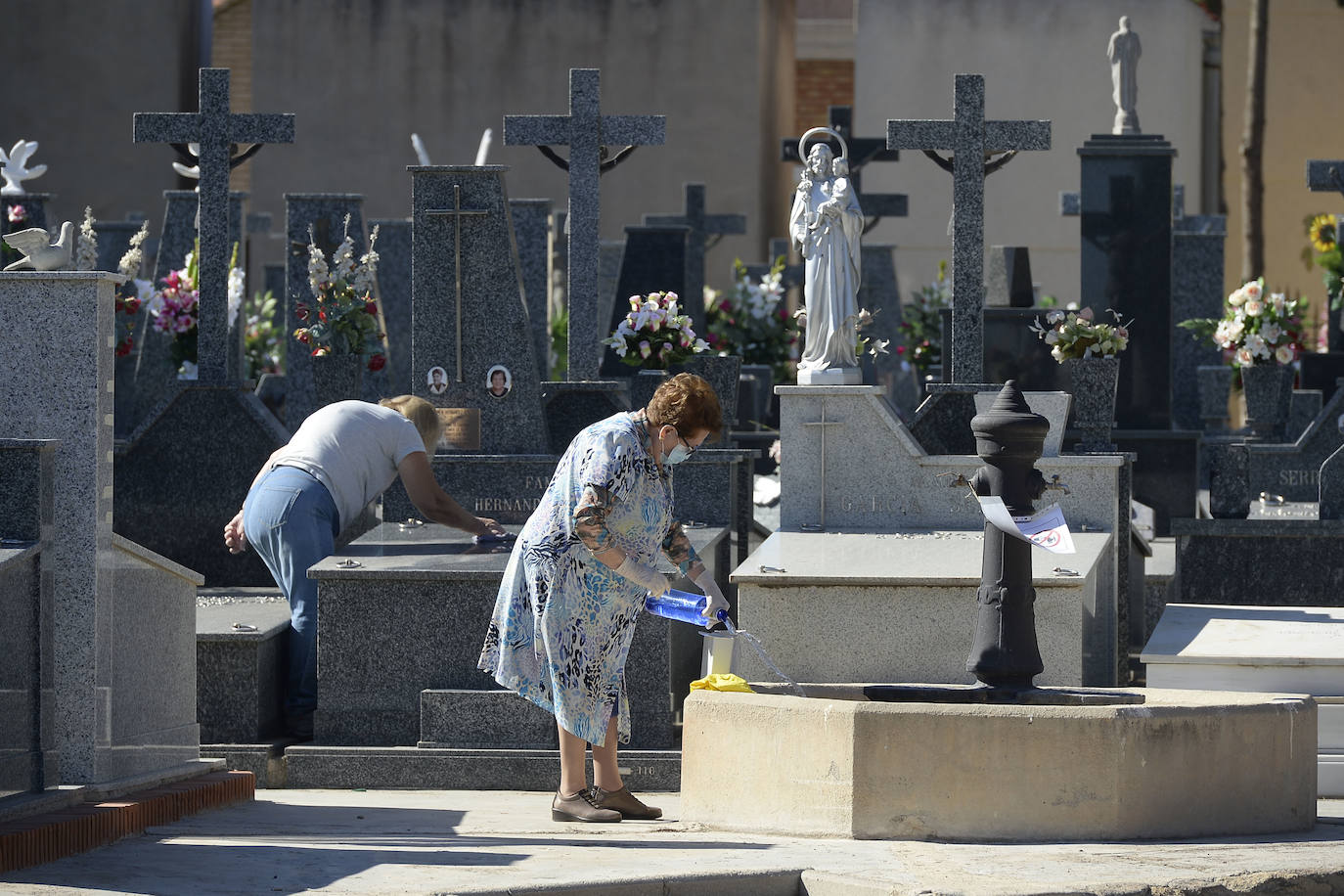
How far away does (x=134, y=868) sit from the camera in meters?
5.00

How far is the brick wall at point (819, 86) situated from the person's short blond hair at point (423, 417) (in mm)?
20978

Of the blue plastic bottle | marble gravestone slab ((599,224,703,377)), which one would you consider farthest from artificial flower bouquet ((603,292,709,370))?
the blue plastic bottle

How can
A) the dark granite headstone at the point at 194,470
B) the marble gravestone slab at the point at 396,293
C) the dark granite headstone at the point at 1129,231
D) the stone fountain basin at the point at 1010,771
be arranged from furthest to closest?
the marble gravestone slab at the point at 396,293 → the dark granite headstone at the point at 1129,231 → the dark granite headstone at the point at 194,470 → the stone fountain basin at the point at 1010,771

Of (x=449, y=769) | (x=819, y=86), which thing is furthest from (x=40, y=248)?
(x=819, y=86)

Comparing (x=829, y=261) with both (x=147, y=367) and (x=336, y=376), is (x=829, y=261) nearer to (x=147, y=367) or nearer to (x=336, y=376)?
(x=336, y=376)

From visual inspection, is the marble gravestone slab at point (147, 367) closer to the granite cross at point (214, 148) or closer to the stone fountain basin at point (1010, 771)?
the granite cross at point (214, 148)

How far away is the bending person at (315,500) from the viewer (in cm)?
816

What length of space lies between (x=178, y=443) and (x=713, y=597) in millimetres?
5609

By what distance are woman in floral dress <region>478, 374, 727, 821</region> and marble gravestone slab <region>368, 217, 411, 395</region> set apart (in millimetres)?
9180

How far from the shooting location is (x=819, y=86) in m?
29.1

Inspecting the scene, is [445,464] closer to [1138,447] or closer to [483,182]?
[483,182]

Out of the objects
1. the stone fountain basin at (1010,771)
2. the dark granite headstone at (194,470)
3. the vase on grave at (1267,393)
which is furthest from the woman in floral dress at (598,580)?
the vase on grave at (1267,393)

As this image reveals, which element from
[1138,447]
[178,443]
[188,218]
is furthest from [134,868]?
[188,218]

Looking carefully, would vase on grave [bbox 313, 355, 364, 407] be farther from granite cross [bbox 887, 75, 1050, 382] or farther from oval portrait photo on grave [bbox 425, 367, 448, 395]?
granite cross [bbox 887, 75, 1050, 382]
